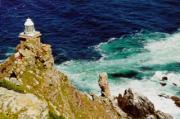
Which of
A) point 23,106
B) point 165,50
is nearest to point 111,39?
point 165,50

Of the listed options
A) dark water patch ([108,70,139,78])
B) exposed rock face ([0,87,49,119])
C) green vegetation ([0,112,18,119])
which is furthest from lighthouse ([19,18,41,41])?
dark water patch ([108,70,139,78])

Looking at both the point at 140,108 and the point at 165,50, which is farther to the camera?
the point at 165,50

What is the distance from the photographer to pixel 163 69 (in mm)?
95062

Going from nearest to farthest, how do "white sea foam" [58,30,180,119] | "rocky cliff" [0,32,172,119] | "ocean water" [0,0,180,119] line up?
"rocky cliff" [0,32,172,119]
"white sea foam" [58,30,180,119]
"ocean water" [0,0,180,119]

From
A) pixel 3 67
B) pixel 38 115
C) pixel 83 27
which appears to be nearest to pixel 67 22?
pixel 83 27

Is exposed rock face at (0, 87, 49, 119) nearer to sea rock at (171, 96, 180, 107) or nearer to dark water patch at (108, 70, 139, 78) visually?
sea rock at (171, 96, 180, 107)

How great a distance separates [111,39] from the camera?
113812 mm

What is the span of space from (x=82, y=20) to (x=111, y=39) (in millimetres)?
14104

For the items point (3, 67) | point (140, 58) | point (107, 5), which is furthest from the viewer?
point (107, 5)

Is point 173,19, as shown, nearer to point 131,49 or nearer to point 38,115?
point 131,49

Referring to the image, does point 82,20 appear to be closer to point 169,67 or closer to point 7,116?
point 169,67

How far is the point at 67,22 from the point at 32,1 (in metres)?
21.3

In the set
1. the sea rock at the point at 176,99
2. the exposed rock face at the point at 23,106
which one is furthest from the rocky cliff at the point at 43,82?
the sea rock at the point at 176,99

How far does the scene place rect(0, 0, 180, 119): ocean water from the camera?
90.6 metres
